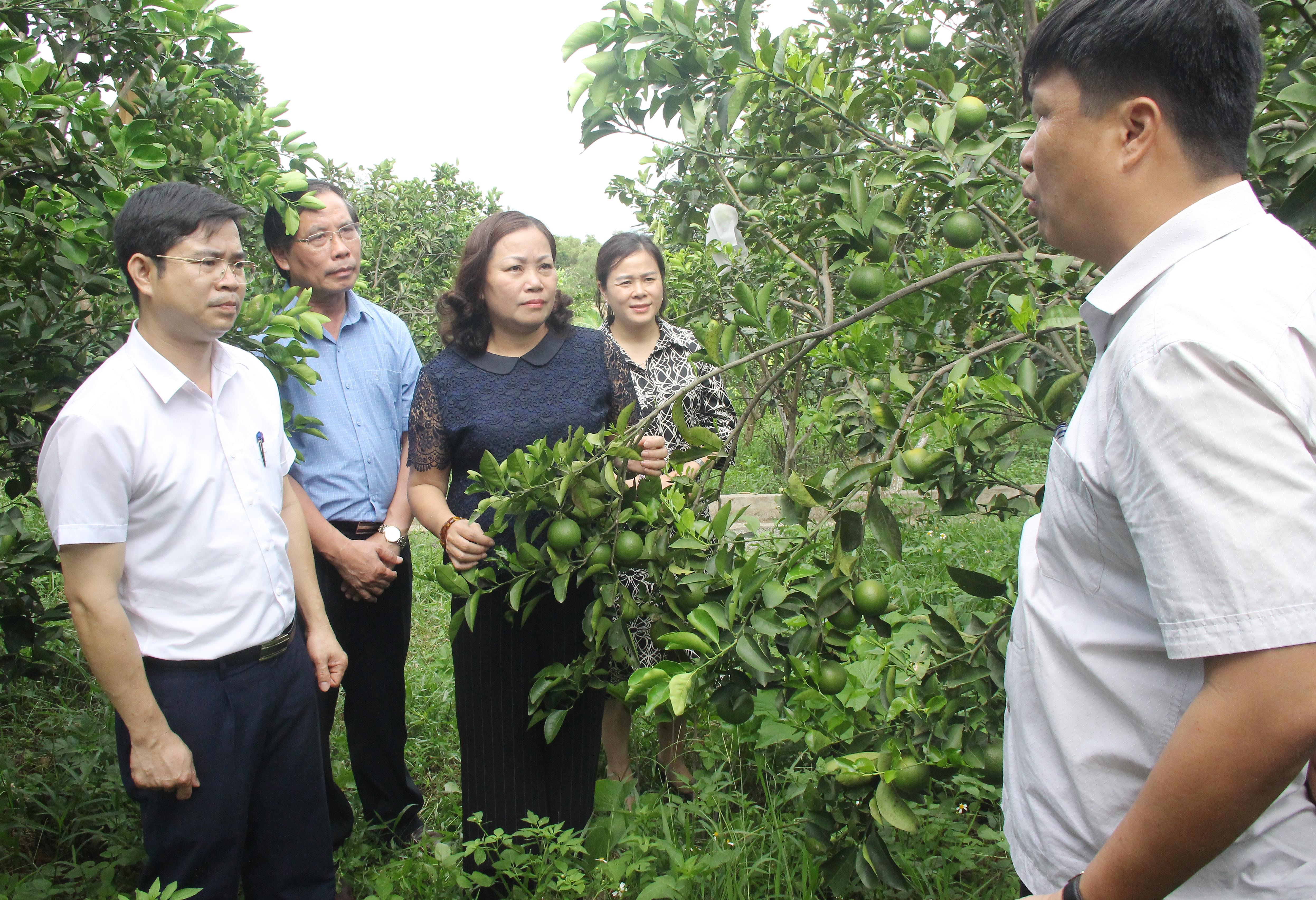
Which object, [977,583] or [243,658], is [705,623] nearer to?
[977,583]

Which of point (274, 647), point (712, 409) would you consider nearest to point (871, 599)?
point (274, 647)

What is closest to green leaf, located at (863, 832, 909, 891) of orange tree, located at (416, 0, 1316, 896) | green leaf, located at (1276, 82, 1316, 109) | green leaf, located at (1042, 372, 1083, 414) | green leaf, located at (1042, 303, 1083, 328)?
orange tree, located at (416, 0, 1316, 896)

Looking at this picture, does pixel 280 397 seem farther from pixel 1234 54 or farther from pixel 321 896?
pixel 1234 54

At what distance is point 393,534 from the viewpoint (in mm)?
2312

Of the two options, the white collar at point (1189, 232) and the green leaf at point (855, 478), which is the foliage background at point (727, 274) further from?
the white collar at point (1189, 232)

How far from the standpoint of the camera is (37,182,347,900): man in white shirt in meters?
1.48

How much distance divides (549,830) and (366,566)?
30.5 inches

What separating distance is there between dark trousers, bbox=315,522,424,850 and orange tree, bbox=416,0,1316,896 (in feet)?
2.35

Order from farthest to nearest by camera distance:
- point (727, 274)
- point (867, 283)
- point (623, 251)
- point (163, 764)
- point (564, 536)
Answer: point (727, 274) → point (623, 251) → point (163, 764) → point (564, 536) → point (867, 283)

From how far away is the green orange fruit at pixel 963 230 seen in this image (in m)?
1.32

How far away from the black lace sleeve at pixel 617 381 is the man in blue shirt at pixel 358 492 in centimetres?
49

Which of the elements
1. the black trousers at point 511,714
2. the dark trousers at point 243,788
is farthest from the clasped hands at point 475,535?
the dark trousers at point 243,788

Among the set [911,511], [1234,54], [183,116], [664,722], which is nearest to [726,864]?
[664,722]

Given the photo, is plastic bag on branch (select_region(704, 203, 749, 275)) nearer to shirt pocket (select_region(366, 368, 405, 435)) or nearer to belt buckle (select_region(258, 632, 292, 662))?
shirt pocket (select_region(366, 368, 405, 435))
